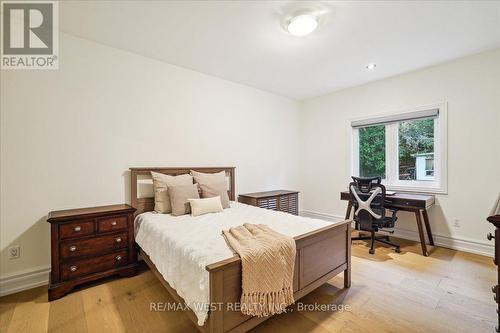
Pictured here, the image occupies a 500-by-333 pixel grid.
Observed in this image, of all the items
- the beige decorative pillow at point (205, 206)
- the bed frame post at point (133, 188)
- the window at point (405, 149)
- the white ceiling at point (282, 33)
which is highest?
the white ceiling at point (282, 33)

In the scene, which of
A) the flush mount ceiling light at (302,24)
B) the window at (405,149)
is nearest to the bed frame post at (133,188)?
the flush mount ceiling light at (302,24)

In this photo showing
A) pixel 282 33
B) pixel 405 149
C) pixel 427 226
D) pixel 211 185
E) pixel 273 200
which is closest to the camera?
pixel 282 33

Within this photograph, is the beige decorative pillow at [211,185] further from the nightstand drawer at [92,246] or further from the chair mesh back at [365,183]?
the chair mesh back at [365,183]

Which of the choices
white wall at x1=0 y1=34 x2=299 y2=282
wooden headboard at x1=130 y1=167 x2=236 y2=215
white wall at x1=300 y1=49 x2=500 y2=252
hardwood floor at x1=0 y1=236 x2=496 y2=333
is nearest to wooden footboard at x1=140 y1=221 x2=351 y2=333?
hardwood floor at x1=0 y1=236 x2=496 y2=333

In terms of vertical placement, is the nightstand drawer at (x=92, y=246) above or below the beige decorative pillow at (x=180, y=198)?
below

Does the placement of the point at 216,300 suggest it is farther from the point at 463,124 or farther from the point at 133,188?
the point at 463,124

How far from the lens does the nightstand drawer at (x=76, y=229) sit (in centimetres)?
209

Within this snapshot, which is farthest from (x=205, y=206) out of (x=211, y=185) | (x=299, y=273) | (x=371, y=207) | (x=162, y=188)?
(x=371, y=207)

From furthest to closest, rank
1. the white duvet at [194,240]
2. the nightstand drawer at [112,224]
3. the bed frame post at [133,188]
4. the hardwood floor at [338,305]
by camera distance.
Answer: the bed frame post at [133,188] < the nightstand drawer at [112,224] < the hardwood floor at [338,305] < the white duvet at [194,240]

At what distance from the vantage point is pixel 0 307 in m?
1.94

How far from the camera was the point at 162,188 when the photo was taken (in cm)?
275

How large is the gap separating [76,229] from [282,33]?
2.87m

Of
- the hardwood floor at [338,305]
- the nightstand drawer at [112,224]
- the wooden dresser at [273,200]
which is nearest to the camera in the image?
the hardwood floor at [338,305]

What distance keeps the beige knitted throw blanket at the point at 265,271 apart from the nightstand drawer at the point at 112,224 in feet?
4.50
